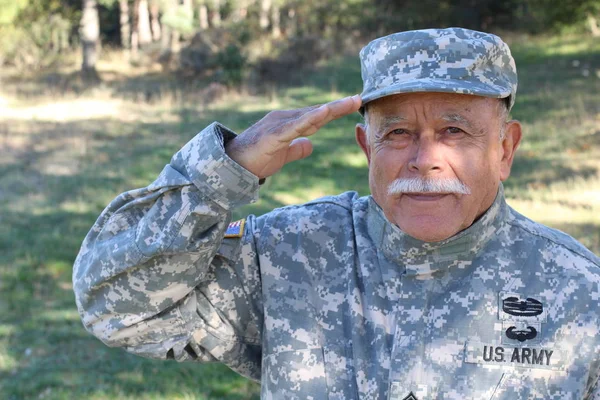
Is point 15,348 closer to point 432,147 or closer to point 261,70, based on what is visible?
point 432,147

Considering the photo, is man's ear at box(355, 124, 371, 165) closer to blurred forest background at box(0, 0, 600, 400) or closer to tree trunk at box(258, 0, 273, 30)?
blurred forest background at box(0, 0, 600, 400)

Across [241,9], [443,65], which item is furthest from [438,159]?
[241,9]

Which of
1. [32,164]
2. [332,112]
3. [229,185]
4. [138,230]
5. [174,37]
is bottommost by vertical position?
[174,37]

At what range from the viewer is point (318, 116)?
6.53ft

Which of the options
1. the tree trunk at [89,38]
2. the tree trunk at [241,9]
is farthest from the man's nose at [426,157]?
the tree trunk at [241,9]

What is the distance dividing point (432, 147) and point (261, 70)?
16376 mm

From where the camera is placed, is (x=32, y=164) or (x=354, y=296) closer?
(x=354, y=296)

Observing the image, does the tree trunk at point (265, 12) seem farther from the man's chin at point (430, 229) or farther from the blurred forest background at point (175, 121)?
the man's chin at point (430, 229)

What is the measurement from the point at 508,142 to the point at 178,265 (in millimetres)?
972

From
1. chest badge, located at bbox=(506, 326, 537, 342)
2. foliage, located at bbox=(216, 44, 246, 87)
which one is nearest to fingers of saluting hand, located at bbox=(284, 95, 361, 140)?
chest badge, located at bbox=(506, 326, 537, 342)

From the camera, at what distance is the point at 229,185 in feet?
6.68

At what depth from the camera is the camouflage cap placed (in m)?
2.05

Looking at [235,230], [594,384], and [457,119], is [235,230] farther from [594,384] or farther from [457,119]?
[594,384]

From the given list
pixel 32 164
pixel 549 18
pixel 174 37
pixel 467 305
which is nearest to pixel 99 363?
pixel 467 305
